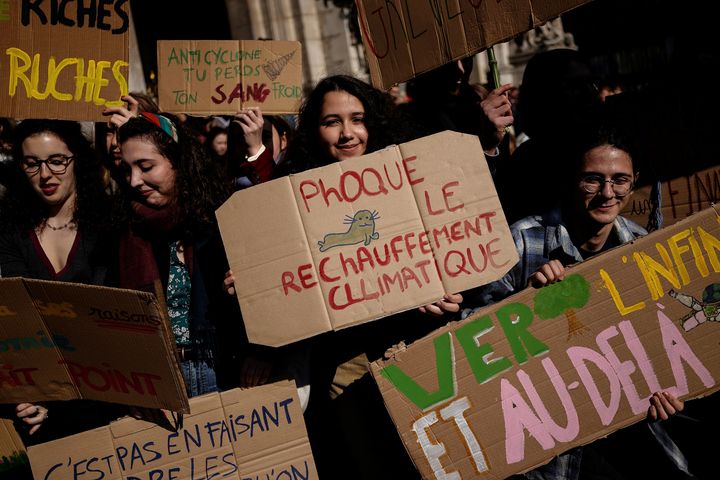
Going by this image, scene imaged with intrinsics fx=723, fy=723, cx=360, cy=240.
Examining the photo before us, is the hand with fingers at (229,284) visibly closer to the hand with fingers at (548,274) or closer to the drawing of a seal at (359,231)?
the drawing of a seal at (359,231)

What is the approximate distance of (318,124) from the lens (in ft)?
9.82

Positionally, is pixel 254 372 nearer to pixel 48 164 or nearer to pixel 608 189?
pixel 48 164

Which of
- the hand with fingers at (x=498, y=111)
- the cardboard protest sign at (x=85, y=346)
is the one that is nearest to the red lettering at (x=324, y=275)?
the cardboard protest sign at (x=85, y=346)

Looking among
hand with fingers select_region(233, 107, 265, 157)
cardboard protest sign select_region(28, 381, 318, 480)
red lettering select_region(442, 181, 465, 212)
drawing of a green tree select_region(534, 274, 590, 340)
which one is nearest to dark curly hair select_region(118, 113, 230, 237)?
hand with fingers select_region(233, 107, 265, 157)

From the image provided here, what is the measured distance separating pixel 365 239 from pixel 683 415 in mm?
1759

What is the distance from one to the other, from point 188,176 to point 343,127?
2.16ft

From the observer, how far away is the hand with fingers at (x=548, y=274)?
248 centimetres

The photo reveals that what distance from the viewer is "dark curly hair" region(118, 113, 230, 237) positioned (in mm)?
2838

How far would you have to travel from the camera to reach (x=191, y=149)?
9.86 ft

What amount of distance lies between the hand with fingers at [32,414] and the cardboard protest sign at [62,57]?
1.23 metres

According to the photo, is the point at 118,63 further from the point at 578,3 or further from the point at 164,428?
the point at 578,3

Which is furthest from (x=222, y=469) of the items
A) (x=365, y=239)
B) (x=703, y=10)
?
(x=703, y=10)

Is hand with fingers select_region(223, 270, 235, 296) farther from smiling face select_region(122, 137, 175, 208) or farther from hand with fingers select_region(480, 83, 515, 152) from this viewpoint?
hand with fingers select_region(480, 83, 515, 152)

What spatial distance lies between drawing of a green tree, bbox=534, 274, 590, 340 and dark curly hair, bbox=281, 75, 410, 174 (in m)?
0.93
